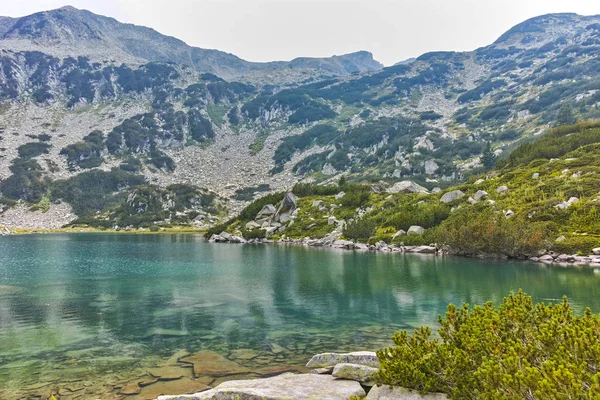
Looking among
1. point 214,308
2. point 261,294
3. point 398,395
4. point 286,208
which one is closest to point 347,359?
point 398,395

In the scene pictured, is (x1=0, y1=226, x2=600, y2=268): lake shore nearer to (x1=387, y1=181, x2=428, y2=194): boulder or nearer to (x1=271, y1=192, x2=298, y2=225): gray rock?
(x1=271, y1=192, x2=298, y2=225): gray rock

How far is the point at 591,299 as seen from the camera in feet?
77.8

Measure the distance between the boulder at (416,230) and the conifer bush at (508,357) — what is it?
59.1 metres

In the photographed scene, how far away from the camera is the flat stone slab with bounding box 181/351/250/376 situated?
13742 millimetres

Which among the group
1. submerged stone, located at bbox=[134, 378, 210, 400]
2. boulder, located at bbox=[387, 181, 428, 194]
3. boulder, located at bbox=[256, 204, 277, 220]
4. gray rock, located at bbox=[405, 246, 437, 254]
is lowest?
gray rock, located at bbox=[405, 246, 437, 254]

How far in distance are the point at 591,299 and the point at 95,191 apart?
216 metres

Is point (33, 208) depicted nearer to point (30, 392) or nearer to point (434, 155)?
point (434, 155)

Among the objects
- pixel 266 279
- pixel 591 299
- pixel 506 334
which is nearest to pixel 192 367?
pixel 506 334

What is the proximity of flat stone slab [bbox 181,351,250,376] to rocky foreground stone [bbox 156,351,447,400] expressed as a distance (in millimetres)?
3457

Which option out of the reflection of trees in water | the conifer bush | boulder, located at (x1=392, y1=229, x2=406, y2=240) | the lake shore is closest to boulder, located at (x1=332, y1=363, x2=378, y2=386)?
the conifer bush

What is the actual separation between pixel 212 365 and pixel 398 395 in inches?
350

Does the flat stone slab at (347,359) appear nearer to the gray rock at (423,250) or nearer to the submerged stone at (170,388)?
the submerged stone at (170,388)

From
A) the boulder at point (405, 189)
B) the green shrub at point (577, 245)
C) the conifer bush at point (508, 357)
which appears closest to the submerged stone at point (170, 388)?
the conifer bush at point (508, 357)

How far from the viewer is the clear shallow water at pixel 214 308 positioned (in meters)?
15.0
